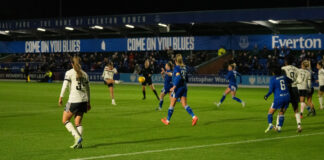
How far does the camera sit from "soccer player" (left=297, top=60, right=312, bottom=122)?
20312mm

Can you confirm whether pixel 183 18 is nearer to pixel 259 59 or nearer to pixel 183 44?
pixel 183 44

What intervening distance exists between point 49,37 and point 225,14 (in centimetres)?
2763

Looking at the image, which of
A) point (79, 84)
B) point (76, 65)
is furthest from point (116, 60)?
point (76, 65)

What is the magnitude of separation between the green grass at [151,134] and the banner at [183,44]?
18706 millimetres

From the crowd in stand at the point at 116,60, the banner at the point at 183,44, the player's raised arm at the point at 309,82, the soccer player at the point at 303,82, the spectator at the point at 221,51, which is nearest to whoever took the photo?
the soccer player at the point at 303,82

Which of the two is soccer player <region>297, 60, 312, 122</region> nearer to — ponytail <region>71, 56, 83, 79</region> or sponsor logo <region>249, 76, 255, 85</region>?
ponytail <region>71, 56, 83, 79</region>

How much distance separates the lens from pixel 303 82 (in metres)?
20.8

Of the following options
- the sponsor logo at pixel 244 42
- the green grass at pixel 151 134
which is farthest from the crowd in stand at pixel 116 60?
the green grass at pixel 151 134

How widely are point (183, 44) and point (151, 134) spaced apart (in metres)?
33.2

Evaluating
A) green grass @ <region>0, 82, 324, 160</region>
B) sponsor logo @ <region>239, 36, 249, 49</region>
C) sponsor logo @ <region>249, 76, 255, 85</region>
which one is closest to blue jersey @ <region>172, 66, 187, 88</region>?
green grass @ <region>0, 82, 324, 160</region>

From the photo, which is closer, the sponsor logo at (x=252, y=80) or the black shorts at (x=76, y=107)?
the black shorts at (x=76, y=107)

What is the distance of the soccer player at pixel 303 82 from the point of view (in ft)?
66.6

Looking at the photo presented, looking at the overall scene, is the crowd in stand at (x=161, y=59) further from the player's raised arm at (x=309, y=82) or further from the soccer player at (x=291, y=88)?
the soccer player at (x=291, y=88)

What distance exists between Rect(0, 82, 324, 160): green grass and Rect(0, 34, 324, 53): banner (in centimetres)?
1871
